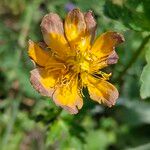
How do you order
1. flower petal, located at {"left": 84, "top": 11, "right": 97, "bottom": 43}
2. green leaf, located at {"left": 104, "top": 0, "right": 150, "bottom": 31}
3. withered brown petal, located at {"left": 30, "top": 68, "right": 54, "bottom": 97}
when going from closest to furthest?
withered brown petal, located at {"left": 30, "top": 68, "right": 54, "bottom": 97}
flower petal, located at {"left": 84, "top": 11, "right": 97, "bottom": 43}
green leaf, located at {"left": 104, "top": 0, "right": 150, "bottom": 31}

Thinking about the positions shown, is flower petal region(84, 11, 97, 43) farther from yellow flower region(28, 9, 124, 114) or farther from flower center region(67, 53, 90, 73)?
flower center region(67, 53, 90, 73)

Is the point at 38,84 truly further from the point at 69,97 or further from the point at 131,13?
the point at 131,13

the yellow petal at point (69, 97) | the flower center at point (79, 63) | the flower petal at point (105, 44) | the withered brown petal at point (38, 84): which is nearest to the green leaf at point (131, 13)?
the flower petal at point (105, 44)

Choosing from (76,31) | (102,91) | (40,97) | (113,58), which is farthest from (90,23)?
(40,97)

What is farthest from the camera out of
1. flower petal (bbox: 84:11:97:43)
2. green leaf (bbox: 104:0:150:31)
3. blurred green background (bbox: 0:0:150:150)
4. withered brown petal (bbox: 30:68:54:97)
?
blurred green background (bbox: 0:0:150:150)

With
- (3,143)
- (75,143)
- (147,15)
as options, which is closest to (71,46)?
(147,15)

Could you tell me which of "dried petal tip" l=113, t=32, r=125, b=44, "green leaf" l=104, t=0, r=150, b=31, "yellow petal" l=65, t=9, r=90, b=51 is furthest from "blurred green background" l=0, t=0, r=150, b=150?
"dried petal tip" l=113, t=32, r=125, b=44

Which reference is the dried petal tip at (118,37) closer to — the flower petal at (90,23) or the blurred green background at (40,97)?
the flower petal at (90,23)
